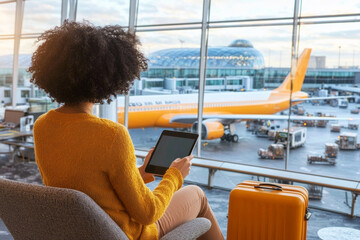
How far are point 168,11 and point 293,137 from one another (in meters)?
2.87

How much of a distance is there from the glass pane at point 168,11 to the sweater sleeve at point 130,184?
205 inches

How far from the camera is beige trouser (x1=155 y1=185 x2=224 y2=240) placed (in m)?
1.52

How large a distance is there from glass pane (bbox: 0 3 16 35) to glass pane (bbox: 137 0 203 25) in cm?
346

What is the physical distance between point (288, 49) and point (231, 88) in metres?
1.56

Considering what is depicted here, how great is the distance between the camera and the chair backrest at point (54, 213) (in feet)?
3.54

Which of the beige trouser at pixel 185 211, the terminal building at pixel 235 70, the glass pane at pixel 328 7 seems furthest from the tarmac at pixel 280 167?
the beige trouser at pixel 185 211

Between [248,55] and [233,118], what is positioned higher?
[248,55]

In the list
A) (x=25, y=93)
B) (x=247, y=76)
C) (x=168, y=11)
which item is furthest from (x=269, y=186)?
(x=25, y=93)

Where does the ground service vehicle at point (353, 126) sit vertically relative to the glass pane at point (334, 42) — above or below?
below

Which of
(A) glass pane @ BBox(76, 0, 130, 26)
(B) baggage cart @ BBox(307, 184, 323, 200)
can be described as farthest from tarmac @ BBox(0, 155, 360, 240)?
(A) glass pane @ BBox(76, 0, 130, 26)

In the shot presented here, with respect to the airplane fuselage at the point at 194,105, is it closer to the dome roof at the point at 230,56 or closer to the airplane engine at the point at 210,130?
the airplane engine at the point at 210,130

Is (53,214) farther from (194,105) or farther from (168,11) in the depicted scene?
(168,11)

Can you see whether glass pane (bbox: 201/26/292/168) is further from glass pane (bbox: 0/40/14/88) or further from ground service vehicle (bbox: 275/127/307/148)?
glass pane (bbox: 0/40/14/88)

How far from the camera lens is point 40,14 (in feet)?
26.6
